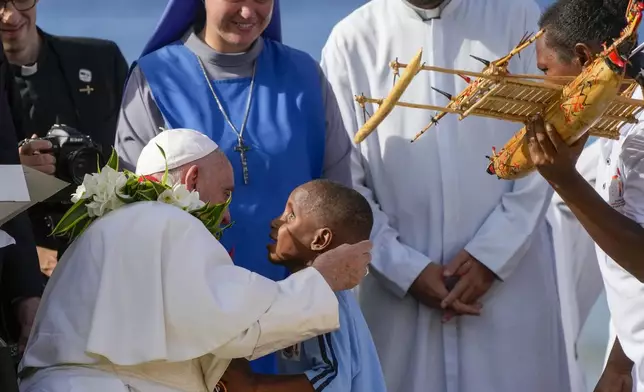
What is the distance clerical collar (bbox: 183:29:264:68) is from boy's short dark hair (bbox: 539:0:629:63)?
1.25 meters

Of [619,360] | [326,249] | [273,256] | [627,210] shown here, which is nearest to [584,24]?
[627,210]

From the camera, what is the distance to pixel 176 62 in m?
4.96

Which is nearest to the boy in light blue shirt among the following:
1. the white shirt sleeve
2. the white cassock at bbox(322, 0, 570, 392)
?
the white shirt sleeve

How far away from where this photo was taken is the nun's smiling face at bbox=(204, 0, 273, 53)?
4801 mm

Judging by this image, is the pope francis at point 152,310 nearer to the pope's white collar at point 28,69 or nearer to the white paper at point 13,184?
the white paper at point 13,184

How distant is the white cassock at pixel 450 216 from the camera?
534cm

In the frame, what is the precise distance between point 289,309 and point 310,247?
570 millimetres

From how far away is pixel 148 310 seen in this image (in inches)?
138

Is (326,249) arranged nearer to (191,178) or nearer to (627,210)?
(191,178)

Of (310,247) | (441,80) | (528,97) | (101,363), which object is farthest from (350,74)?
(101,363)

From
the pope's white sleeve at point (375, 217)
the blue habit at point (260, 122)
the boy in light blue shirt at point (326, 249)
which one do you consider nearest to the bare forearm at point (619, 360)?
the pope's white sleeve at point (375, 217)

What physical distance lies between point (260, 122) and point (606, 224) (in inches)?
57.1

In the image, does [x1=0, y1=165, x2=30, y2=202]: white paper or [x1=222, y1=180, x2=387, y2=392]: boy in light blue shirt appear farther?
[x1=222, y1=180, x2=387, y2=392]: boy in light blue shirt

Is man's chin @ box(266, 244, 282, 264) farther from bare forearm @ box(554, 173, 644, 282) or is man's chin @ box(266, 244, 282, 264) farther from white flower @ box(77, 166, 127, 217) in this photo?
bare forearm @ box(554, 173, 644, 282)
